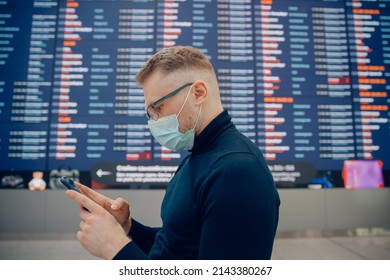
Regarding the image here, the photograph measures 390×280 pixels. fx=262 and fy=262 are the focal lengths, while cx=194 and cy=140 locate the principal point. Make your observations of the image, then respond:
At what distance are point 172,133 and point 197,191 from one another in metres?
0.23

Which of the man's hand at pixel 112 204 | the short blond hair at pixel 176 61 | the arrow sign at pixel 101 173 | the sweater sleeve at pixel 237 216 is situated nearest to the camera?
the sweater sleeve at pixel 237 216

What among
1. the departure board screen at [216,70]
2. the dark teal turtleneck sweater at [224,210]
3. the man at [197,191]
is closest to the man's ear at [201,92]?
the man at [197,191]

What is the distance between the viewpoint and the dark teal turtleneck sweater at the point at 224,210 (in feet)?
1.58

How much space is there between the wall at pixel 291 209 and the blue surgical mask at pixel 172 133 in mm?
1580

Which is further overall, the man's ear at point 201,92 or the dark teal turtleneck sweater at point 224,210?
the man's ear at point 201,92

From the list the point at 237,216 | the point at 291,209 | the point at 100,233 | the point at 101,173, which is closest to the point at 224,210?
the point at 237,216

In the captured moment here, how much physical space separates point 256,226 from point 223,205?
7 centimetres

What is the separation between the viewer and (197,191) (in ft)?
1.79

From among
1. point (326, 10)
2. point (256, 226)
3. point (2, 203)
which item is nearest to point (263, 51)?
point (326, 10)

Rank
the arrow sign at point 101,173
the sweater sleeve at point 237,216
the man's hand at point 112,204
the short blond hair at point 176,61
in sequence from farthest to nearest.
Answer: the arrow sign at point 101,173 < the man's hand at point 112,204 < the short blond hair at point 176,61 < the sweater sleeve at point 237,216

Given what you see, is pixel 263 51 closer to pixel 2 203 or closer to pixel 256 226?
pixel 256 226

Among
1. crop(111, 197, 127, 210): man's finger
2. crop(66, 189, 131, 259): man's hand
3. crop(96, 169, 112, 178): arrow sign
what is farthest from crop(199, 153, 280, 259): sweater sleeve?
crop(96, 169, 112, 178): arrow sign

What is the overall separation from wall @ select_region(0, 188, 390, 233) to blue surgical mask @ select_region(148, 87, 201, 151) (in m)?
1.58

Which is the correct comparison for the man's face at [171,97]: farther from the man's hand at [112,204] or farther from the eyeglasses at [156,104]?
the man's hand at [112,204]
